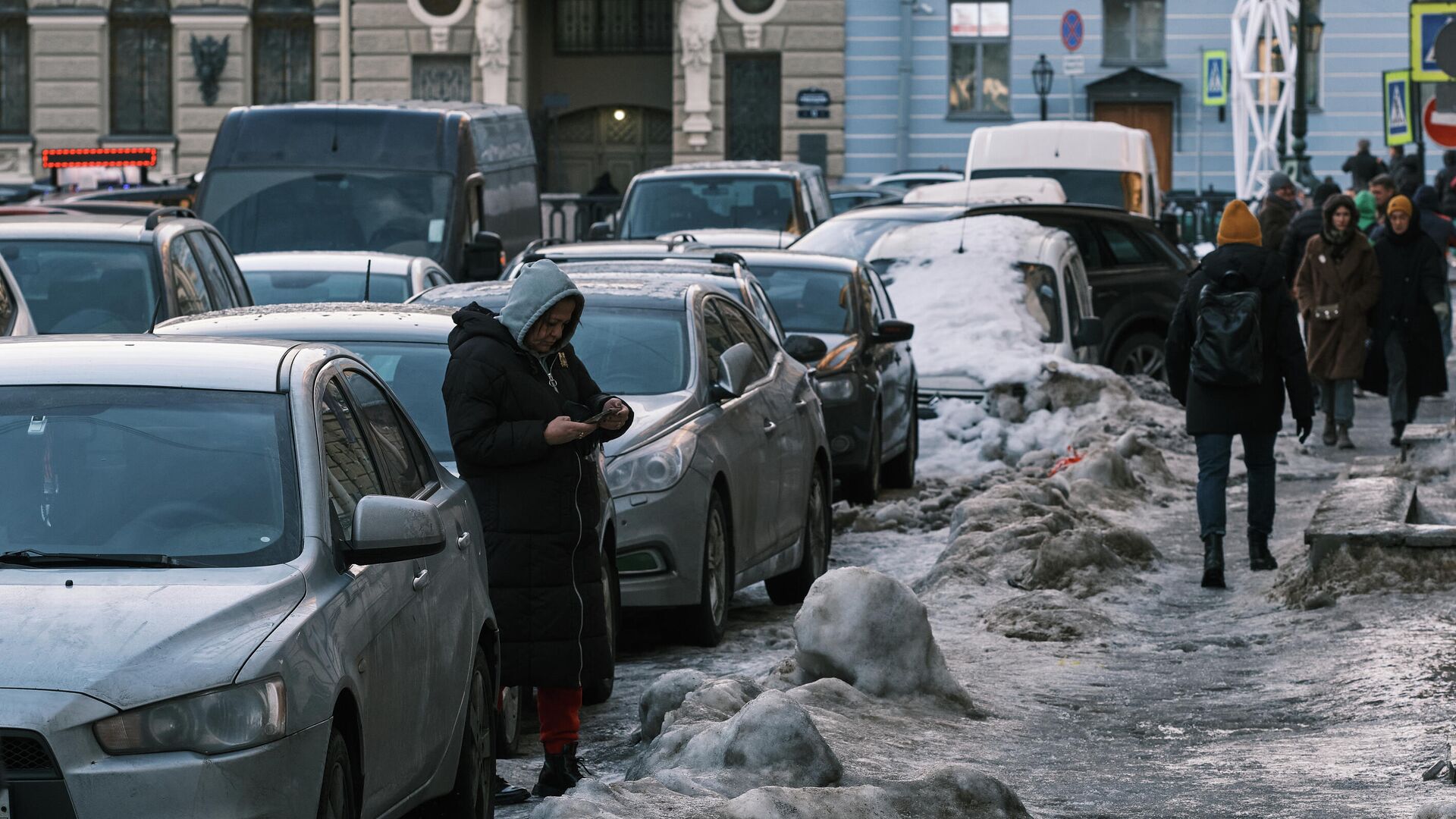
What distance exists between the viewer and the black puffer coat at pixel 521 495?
22.6 feet

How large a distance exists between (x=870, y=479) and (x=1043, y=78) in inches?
1206

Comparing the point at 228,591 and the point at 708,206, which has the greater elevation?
the point at 708,206

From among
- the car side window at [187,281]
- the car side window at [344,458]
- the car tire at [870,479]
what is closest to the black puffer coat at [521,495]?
the car side window at [344,458]

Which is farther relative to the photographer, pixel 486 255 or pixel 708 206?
pixel 708 206

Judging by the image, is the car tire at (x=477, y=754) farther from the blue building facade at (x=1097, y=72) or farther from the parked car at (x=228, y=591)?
the blue building facade at (x=1097, y=72)

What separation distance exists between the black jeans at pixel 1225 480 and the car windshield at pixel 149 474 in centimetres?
675

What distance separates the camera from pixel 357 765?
16.6ft

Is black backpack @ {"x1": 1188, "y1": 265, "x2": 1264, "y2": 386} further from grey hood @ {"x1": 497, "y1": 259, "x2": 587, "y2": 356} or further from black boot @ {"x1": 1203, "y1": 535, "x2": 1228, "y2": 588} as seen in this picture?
grey hood @ {"x1": 497, "y1": 259, "x2": 587, "y2": 356}

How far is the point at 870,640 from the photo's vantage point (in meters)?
8.14

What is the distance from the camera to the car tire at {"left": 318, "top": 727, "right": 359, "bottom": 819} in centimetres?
478

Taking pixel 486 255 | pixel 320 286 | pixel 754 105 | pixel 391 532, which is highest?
pixel 754 105

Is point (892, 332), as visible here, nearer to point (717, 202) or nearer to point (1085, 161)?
point (717, 202)

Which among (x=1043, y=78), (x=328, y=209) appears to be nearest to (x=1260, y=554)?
(x=328, y=209)

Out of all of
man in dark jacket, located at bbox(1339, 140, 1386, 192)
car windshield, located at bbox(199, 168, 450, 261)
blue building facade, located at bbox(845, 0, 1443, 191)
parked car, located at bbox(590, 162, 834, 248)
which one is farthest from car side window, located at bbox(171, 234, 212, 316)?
blue building facade, located at bbox(845, 0, 1443, 191)
